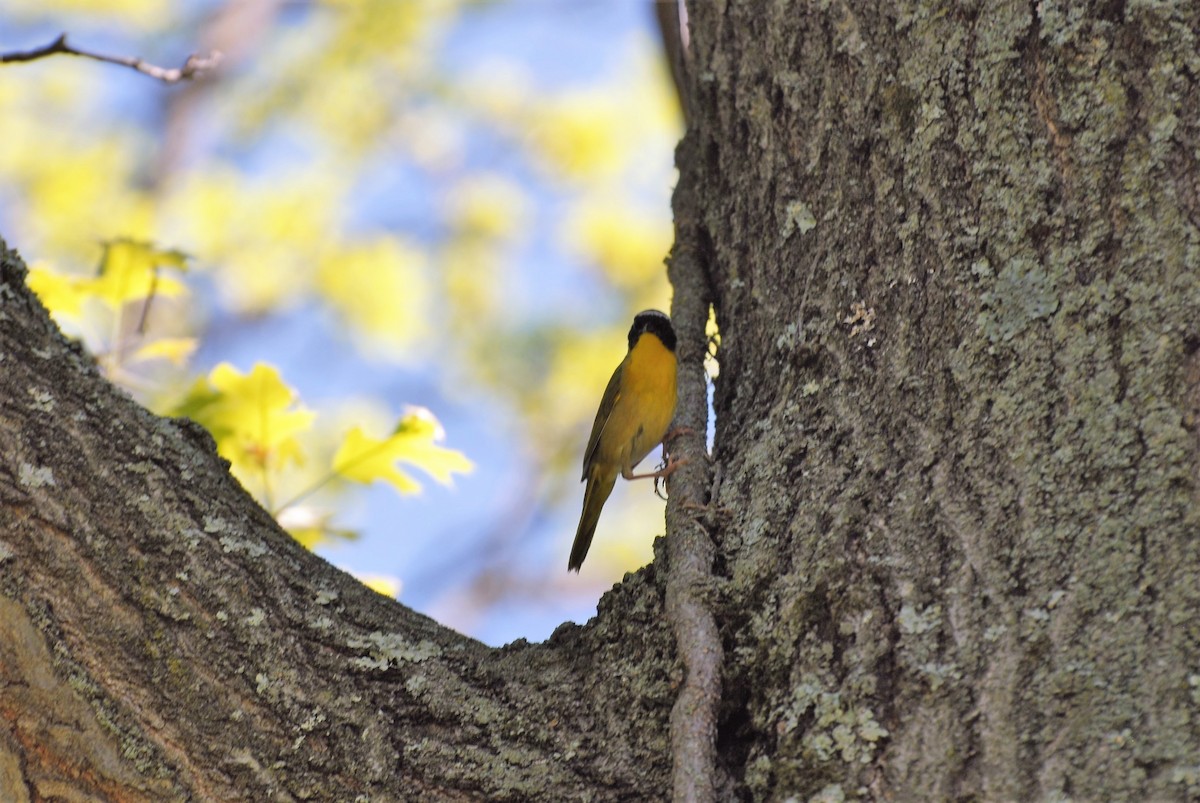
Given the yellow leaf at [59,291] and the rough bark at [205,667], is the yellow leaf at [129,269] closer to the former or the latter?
the yellow leaf at [59,291]

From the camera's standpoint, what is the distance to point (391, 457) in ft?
10.8

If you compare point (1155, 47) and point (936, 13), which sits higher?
point (936, 13)

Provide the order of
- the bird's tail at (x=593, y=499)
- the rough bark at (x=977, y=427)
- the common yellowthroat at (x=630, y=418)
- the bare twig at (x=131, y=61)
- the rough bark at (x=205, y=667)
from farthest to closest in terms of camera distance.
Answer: the bird's tail at (x=593, y=499) < the common yellowthroat at (x=630, y=418) < the bare twig at (x=131, y=61) < the rough bark at (x=205, y=667) < the rough bark at (x=977, y=427)

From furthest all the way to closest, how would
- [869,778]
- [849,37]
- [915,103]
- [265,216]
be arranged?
[265,216] < [849,37] < [915,103] < [869,778]

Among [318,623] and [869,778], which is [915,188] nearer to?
[869,778]

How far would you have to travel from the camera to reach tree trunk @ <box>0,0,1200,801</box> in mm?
1897

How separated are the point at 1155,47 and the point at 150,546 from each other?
6.96 ft

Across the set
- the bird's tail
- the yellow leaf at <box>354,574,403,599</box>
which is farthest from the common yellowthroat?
the yellow leaf at <box>354,574,403,599</box>

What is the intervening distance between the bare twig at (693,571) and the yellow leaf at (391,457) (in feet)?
2.23

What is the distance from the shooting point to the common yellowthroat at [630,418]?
17.4ft

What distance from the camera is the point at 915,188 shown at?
8.18 ft

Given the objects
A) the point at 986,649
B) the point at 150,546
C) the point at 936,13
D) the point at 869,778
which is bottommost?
the point at 869,778

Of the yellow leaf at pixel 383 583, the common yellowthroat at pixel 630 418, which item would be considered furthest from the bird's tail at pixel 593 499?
the yellow leaf at pixel 383 583

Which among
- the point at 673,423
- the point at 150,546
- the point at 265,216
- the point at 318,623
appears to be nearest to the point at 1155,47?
the point at 673,423
